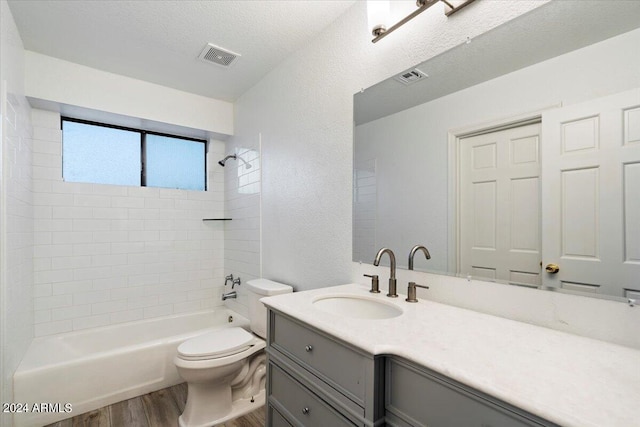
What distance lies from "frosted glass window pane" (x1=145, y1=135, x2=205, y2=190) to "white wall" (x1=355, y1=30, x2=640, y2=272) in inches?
91.4

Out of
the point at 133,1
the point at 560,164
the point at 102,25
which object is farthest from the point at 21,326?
the point at 560,164

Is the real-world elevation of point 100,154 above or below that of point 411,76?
below

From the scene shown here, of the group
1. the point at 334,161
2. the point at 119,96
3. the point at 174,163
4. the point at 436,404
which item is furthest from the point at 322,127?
the point at 174,163

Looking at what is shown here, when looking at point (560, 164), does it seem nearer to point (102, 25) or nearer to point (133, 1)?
point (133, 1)

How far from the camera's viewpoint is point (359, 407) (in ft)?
3.15

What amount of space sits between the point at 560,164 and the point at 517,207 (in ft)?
0.62

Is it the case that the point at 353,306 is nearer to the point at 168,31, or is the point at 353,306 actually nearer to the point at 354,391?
the point at 354,391

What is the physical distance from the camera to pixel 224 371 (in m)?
1.96

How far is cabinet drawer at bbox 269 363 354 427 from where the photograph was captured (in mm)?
1084

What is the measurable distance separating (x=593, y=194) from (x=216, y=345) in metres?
2.07

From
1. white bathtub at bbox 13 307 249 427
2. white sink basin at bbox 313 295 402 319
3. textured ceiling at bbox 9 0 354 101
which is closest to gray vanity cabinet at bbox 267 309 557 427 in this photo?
white sink basin at bbox 313 295 402 319

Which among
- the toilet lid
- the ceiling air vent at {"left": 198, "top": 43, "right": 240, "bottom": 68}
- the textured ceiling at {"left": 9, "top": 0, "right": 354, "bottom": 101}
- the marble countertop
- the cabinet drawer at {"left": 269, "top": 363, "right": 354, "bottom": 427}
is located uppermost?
the textured ceiling at {"left": 9, "top": 0, "right": 354, "bottom": 101}

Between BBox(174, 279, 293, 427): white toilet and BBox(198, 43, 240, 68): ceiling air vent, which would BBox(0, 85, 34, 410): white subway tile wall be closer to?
BBox(174, 279, 293, 427): white toilet

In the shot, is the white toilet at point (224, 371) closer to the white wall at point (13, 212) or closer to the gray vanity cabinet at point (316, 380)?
the gray vanity cabinet at point (316, 380)
